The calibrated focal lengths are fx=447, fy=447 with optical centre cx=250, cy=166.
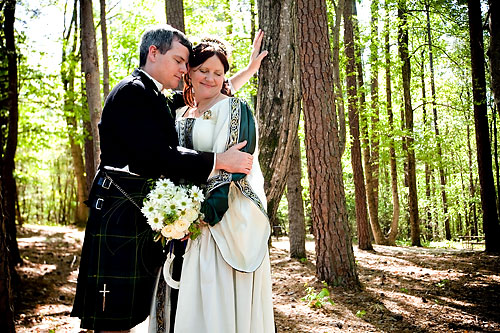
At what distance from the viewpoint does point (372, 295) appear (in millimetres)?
6086

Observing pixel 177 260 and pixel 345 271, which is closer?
pixel 177 260

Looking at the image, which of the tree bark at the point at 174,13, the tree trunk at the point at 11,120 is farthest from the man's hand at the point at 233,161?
the tree trunk at the point at 11,120

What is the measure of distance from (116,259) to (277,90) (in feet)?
5.15

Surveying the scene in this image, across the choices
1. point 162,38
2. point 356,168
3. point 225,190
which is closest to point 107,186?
point 225,190

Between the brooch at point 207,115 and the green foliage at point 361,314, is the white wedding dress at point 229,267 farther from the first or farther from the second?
the green foliage at point 361,314

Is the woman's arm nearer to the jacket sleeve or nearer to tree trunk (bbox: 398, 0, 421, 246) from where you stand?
the jacket sleeve

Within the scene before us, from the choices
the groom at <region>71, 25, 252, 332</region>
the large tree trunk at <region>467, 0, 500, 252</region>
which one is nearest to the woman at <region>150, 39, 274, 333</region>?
the groom at <region>71, 25, 252, 332</region>

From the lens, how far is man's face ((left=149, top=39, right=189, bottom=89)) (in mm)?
2584

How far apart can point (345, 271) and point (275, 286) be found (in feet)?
3.68

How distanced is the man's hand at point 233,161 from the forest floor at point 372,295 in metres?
2.83

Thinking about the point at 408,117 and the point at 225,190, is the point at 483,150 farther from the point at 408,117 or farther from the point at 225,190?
the point at 225,190

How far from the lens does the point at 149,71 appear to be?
2.64 meters

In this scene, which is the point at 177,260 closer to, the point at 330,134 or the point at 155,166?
the point at 155,166

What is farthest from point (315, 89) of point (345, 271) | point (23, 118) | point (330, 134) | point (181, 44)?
point (23, 118)
